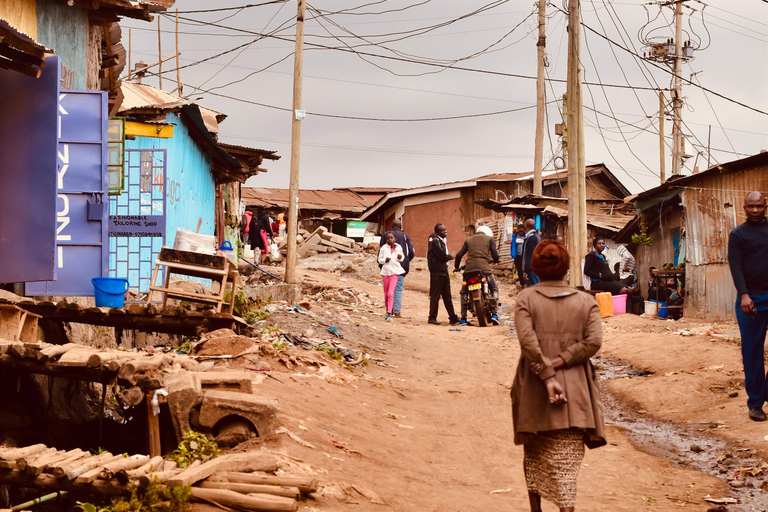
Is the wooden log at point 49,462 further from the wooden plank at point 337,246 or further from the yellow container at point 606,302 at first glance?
the wooden plank at point 337,246

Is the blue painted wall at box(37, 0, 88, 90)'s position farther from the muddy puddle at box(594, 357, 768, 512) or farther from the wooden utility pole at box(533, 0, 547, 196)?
the wooden utility pole at box(533, 0, 547, 196)

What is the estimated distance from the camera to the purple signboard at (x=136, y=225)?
509 inches

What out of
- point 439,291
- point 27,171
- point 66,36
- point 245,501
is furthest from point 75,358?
point 439,291

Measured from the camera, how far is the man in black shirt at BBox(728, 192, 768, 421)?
294 inches

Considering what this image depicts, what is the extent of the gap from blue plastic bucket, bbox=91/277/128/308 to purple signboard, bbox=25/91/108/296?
32 centimetres

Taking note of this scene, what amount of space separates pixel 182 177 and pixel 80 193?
24.4 feet

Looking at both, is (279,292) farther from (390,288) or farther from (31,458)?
(31,458)

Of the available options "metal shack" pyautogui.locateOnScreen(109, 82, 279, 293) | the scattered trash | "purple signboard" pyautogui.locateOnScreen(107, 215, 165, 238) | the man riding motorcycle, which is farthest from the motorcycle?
"purple signboard" pyautogui.locateOnScreen(107, 215, 165, 238)

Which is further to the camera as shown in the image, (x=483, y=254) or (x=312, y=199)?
(x=312, y=199)

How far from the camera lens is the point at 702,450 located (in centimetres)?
731

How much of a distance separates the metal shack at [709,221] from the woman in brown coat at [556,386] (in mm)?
11989

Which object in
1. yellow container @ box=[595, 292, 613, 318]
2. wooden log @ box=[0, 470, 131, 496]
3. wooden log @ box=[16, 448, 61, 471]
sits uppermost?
yellow container @ box=[595, 292, 613, 318]

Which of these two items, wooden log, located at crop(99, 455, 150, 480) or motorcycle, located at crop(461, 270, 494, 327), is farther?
motorcycle, located at crop(461, 270, 494, 327)

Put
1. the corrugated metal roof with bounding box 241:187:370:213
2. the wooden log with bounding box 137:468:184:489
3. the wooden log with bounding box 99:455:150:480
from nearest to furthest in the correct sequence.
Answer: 1. the wooden log with bounding box 137:468:184:489
2. the wooden log with bounding box 99:455:150:480
3. the corrugated metal roof with bounding box 241:187:370:213
